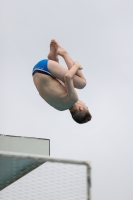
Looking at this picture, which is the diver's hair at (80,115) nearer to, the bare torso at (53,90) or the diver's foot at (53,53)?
the bare torso at (53,90)

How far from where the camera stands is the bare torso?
15.5ft

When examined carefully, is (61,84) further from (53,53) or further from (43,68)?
(53,53)

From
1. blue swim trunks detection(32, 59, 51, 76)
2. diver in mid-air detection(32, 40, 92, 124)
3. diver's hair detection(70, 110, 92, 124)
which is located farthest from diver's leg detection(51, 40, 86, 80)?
diver's hair detection(70, 110, 92, 124)

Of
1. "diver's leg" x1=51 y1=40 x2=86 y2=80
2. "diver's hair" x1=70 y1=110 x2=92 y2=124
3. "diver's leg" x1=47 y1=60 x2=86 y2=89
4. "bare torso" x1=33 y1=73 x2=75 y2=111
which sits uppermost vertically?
"diver's leg" x1=51 y1=40 x2=86 y2=80

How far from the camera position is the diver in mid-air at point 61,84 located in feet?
15.4

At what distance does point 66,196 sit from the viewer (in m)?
3.23

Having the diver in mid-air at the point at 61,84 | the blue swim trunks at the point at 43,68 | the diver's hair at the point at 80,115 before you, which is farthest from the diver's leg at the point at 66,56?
the diver's hair at the point at 80,115

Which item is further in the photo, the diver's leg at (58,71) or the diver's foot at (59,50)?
the diver's foot at (59,50)

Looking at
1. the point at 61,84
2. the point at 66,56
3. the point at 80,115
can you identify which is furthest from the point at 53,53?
the point at 80,115

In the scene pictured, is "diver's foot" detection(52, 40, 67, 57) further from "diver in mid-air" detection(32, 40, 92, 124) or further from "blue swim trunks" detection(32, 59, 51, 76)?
"blue swim trunks" detection(32, 59, 51, 76)

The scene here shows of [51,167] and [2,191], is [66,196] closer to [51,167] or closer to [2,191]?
[51,167]

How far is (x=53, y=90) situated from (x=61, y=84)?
0.20m

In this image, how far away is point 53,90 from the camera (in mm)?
4758

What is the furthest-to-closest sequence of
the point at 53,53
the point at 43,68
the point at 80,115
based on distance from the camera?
the point at 53,53, the point at 43,68, the point at 80,115
